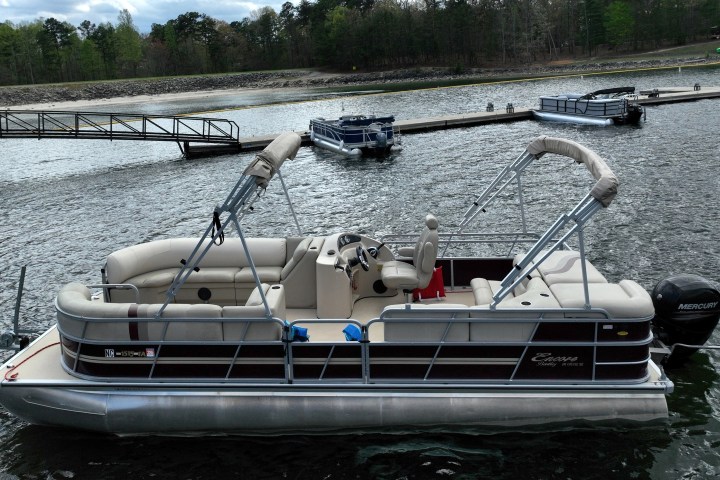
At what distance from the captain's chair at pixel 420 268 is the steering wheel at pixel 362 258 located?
0.33 metres

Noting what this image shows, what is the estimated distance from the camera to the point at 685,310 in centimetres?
973

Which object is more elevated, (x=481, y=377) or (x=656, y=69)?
(x=656, y=69)

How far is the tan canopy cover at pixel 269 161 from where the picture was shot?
8.48 m

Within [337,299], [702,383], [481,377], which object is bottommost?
[702,383]

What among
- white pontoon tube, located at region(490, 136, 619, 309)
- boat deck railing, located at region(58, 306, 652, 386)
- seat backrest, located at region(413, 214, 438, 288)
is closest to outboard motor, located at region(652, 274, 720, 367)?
boat deck railing, located at region(58, 306, 652, 386)

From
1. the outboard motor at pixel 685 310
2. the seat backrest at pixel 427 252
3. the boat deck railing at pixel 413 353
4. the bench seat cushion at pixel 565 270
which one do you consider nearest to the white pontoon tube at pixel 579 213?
the boat deck railing at pixel 413 353

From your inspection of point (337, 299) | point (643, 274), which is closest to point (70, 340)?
point (337, 299)

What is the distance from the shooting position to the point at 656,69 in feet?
291

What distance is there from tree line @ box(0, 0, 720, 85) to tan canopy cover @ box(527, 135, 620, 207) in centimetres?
11202

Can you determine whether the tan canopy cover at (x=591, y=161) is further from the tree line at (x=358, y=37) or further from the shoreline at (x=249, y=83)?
the tree line at (x=358, y=37)

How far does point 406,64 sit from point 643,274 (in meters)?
121

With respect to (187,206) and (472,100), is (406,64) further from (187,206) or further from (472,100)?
(187,206)

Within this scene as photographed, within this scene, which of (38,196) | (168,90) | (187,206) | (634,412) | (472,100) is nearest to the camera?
(634,412)

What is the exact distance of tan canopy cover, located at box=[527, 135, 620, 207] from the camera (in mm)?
7949
